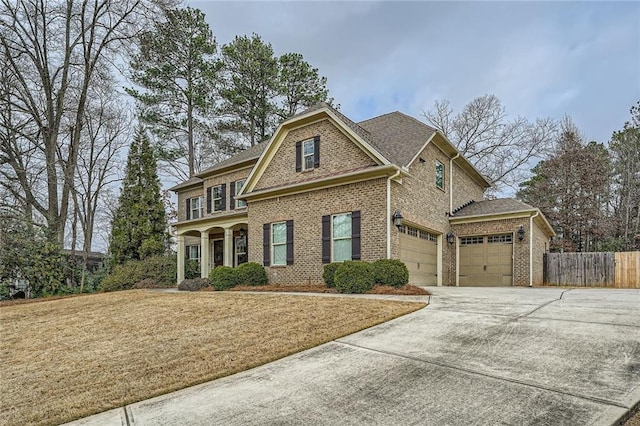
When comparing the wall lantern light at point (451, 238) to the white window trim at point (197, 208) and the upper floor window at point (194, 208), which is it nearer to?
the white window trim at point (197, 208)

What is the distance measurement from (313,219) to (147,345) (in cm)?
797

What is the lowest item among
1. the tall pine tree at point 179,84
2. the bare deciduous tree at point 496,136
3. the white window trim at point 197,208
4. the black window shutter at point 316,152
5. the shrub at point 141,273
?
the shrub at point 141,273

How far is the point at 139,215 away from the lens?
22.1 metres

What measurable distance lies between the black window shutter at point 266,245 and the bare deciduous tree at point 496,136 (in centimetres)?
1746

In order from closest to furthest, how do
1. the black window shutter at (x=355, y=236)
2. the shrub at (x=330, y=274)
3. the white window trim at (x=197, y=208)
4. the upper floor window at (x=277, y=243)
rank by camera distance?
1. the shrub at (x=330, y=274)
2. the black window shutter at (x=355, y=236)
3. the upper floor window at (x=277, y=243)
4. the white window trim at (x=197, y=208)

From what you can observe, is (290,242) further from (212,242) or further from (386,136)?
(212,242)

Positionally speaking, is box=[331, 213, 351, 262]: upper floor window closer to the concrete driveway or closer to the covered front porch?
the covered front porch

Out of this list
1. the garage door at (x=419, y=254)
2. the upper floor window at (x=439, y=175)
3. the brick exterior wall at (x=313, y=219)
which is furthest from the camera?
the upper floor window at (x=439, y=175)

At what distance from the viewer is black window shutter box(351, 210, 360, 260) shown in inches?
490

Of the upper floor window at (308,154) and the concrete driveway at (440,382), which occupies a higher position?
the upper floor window at (308,154)

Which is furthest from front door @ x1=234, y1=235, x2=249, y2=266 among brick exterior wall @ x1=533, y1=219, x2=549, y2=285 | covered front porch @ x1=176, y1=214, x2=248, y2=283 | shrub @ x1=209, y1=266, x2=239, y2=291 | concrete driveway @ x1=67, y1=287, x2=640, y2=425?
concrete driveway @ x1=67, y1=287, x2=640, y2=425

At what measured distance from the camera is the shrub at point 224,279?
14500mm

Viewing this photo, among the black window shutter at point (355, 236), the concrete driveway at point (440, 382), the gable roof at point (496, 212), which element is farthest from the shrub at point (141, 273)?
the concrete driveway at point (440, 382)

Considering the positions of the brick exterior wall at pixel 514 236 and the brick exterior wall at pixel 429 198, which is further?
the brick exterior wall at pixel 514 236
